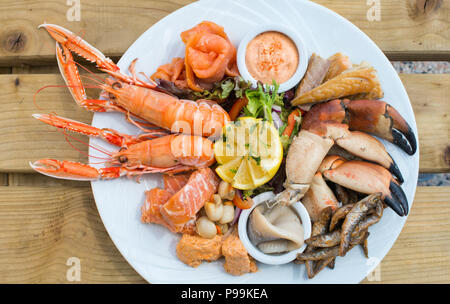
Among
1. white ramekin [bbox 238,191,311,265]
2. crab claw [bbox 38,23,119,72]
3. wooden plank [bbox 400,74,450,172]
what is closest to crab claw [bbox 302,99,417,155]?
wooden plank [bbox 400,74,450,172]

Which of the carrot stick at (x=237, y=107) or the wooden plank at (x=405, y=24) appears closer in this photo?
the carrot stick at (x=237, y=107)

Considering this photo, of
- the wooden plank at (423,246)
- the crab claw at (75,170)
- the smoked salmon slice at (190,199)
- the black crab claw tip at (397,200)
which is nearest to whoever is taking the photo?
the black crab claw tip at (397,200)

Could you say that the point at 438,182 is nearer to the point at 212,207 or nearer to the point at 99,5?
the point at 212,207

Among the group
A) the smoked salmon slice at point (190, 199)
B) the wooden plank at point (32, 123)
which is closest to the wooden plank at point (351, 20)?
the wooden plank at point (32, 123)

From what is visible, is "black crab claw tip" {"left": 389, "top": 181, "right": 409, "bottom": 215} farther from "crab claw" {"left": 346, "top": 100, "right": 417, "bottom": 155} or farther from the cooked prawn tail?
the cooked prawn tail

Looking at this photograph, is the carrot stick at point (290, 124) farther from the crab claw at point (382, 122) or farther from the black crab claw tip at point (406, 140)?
the black crab claw tip at point (406, 140)

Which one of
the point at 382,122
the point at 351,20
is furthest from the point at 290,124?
the point at 351,20

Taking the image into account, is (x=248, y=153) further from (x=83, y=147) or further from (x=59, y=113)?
(x=59, y=113)
